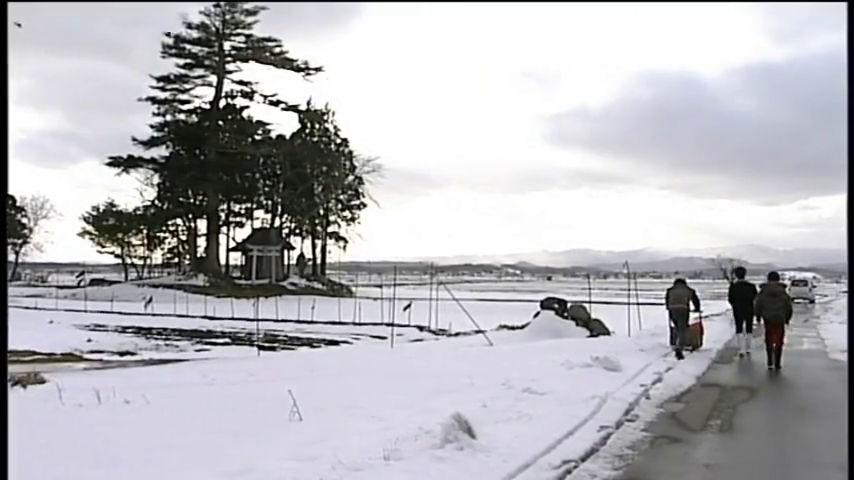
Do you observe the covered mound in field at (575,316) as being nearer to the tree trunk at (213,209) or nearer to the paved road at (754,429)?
the paved road at (754,429)

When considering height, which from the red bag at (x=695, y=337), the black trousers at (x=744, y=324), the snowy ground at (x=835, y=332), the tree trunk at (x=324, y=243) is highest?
the tree trunk at (x=324, y=243)

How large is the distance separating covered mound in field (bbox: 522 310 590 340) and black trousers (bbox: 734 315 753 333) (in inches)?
151

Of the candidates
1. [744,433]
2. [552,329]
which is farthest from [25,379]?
[552,329]

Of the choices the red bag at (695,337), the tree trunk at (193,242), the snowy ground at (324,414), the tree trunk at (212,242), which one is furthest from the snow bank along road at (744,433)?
the tree trunk at (193,242)

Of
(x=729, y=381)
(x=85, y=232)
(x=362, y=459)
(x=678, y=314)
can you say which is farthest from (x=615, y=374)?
(x=85, y=232)

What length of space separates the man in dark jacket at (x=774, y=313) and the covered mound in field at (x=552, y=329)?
5813mm

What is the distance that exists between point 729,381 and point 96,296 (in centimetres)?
2757

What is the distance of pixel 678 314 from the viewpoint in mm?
14359

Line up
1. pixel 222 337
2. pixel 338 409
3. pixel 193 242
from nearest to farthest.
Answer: pixel 338 409
pixel 222 337
pixel 193 242

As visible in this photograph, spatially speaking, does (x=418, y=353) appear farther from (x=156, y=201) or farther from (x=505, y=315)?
(x=156, y=201)

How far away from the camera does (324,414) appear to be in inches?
335

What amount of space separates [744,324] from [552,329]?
14.8ft

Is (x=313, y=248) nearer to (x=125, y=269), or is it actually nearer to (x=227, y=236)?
(x=227, y=236)

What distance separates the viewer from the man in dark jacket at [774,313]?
12656 mm
